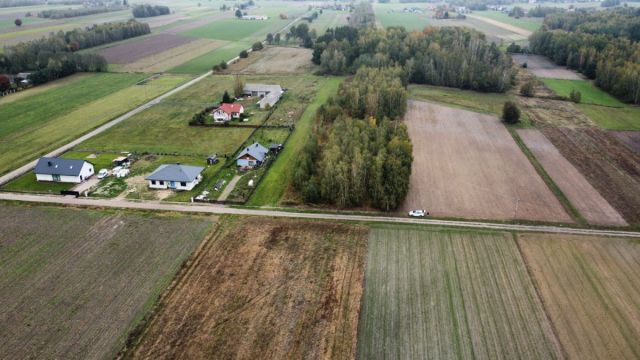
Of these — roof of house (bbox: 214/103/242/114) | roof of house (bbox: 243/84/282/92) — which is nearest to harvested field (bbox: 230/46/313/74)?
roof of house (bbox: 243/84/282/92)

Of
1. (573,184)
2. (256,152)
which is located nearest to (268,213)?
(256,152)

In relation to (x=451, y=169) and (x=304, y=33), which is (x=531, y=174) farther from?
(x=304, y=33)

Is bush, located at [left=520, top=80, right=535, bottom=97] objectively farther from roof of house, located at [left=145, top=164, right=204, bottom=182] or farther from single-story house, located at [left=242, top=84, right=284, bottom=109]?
roof of house, located at [left=145, top=164, right=204, bottom=182]

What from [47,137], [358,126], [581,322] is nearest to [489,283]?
[581,322]

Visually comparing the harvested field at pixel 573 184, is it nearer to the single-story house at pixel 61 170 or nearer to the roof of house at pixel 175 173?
the roof of house at pixel 175 173

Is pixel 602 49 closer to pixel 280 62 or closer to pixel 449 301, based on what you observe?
pixel 280 62
